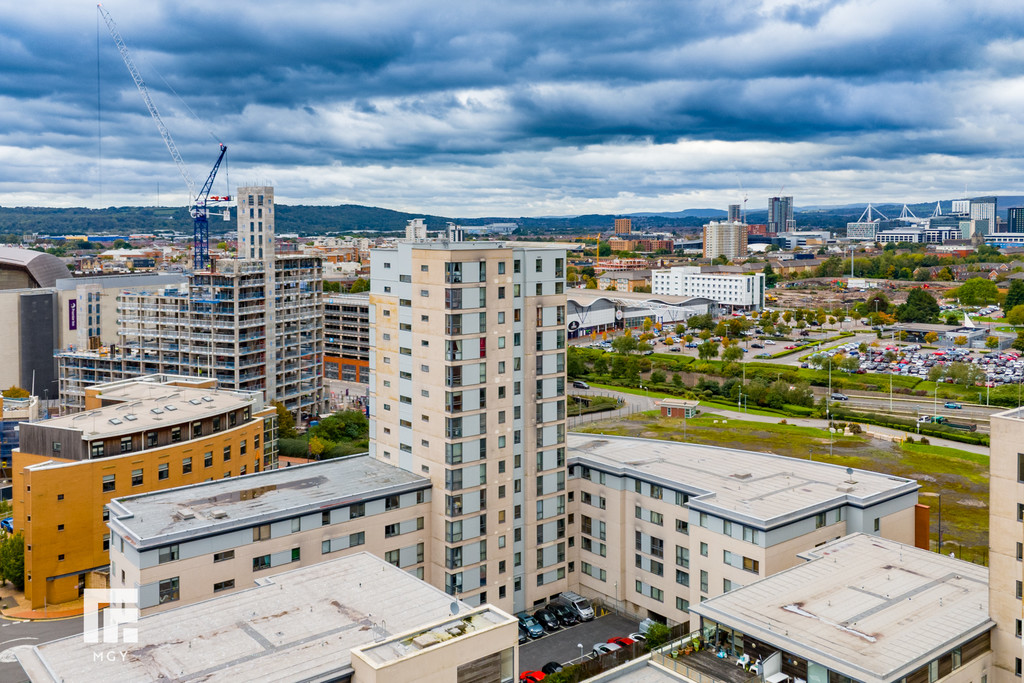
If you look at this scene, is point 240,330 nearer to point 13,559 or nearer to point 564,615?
point 13,559

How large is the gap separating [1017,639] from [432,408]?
18.2 m

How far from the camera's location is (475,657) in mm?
17656

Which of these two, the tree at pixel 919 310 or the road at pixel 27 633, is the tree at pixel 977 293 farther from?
the road at pixel 27 633

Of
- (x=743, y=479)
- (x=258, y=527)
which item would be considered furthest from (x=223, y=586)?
(x=743, y=479)

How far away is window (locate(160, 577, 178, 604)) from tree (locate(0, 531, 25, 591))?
13580mm

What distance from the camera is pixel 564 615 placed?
3083 centimetres

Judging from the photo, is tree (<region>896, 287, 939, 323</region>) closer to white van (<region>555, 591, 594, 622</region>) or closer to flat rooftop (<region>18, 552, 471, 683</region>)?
white van (<region>555, 591, 594, 622</region>)

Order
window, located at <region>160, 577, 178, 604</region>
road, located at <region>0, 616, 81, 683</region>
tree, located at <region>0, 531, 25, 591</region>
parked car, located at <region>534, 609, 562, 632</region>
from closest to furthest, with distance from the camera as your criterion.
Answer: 1. window, located at <region>160, 577, 178, 604</region>
2. road, located at <region>0, 616, 81, 683</region>
3. parked car, located at <region>534, 609, 562, 632</region>
4. tree, located at <region>0, 531, 25, 591</region>

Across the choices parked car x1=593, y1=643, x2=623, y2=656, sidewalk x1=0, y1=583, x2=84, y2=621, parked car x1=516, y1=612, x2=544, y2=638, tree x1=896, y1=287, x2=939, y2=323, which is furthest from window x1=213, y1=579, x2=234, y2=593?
tree x1=896, y1=287, x2=939, y2=323

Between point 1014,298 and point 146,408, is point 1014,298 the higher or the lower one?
the higher one

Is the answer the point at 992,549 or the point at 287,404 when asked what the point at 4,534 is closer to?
the point at 287,404

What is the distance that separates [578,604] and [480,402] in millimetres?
8808

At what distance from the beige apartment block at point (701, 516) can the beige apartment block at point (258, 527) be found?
280 inches

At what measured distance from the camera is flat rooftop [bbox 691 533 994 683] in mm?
19094
